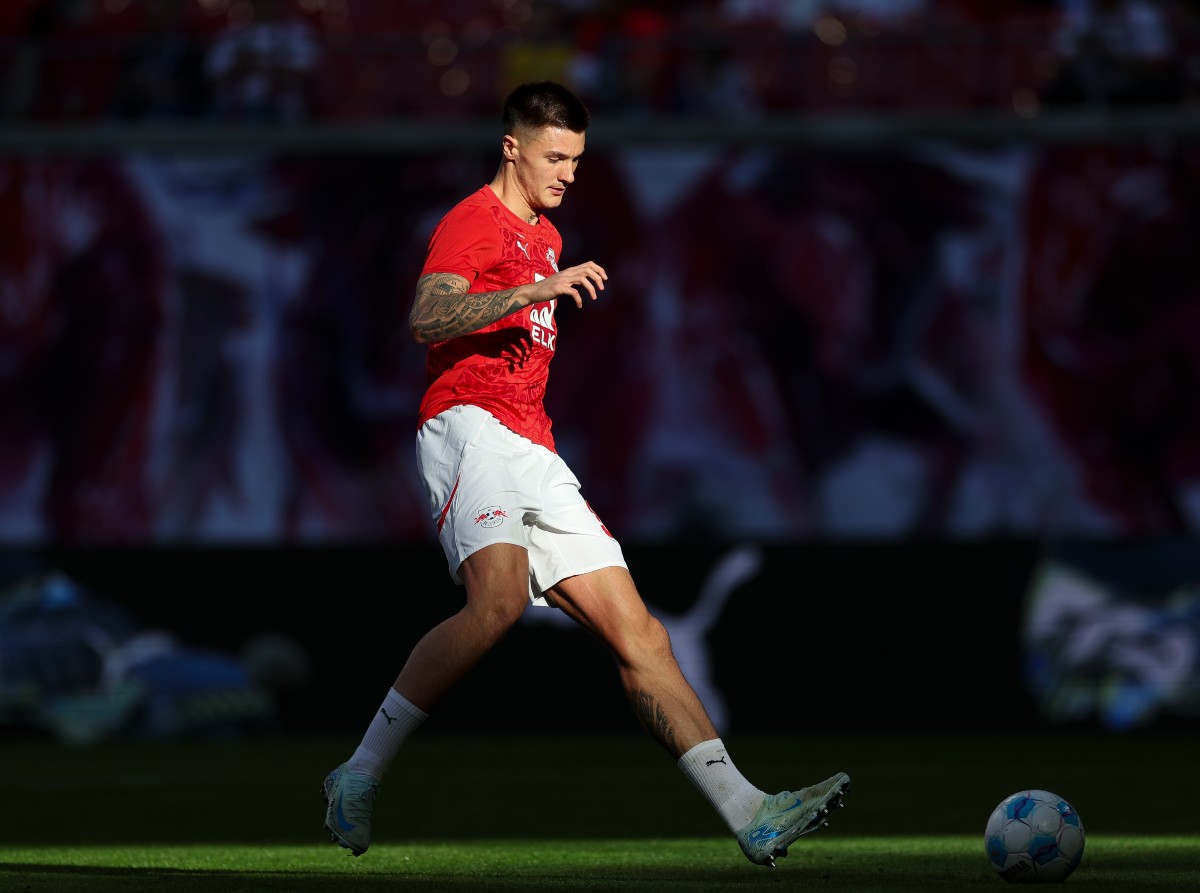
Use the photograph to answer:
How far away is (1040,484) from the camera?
15055 mm

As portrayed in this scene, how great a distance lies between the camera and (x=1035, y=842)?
515 cm

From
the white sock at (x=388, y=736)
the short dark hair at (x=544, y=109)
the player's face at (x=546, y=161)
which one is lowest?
the white sock at (x=388, y=736)

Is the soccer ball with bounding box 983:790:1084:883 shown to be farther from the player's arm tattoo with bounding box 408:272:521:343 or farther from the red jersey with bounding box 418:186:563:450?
the player's arm tattoo with bounding box 408:272:521:343

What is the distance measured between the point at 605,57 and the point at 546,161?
10.3m

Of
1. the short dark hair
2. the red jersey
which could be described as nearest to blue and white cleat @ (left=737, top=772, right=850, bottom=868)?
the red jersey

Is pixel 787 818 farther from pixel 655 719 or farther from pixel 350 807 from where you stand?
pixel 350 807

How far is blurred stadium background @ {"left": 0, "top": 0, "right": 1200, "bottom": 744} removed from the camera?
46.2ft

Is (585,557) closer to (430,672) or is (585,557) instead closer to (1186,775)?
(430,672)

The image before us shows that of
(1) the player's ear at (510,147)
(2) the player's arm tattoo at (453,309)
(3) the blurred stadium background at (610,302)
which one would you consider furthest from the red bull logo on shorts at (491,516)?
(3) the blurred stadium background at (610,302)

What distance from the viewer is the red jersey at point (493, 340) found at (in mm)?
5613

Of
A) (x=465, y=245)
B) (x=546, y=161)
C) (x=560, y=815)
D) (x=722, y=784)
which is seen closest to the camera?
(x=722, y=784)

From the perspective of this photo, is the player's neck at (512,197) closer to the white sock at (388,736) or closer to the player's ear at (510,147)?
the player's ear at (510,147)

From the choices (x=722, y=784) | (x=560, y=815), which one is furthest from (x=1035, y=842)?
(x=560, y=815)

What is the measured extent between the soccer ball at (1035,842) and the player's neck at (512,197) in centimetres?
211
